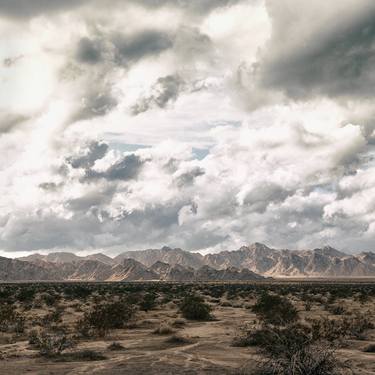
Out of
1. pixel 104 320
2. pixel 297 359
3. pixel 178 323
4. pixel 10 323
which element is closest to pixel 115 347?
pixel 104 320

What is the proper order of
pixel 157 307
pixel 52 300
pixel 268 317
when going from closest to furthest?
pixel 268 317 < pixel 157 307 < pixel 52 300

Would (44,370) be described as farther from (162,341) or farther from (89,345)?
(162,341)

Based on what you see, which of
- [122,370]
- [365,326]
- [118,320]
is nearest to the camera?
[122,370]

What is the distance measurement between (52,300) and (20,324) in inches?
670

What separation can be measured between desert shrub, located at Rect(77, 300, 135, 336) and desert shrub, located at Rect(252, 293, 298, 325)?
6626 millimetres

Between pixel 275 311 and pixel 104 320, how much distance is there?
922 cm

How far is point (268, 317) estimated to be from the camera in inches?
917

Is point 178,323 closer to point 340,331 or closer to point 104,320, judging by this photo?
point 104,320

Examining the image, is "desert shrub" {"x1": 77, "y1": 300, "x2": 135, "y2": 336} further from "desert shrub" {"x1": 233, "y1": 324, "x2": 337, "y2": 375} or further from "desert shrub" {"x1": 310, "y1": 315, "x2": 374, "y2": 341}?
"desert shrub" {"x1": 233, "y1": 324, "x2": 337, "y2": 375}

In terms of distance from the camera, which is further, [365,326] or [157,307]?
[157,307]

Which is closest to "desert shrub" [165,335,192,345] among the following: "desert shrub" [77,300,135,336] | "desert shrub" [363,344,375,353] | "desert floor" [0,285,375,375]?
"desert floor" [0,285,375,375]

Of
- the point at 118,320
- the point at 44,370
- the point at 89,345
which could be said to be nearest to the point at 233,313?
the point at 118,320

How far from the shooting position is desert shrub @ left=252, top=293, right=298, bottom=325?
22.2 metres

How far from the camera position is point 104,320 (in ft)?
66.0
